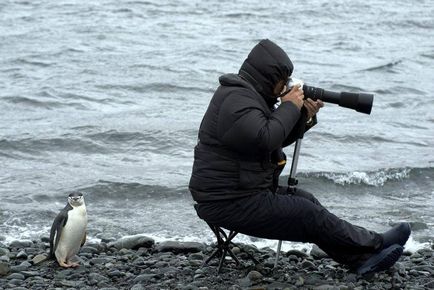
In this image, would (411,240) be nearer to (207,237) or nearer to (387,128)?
(207,237)

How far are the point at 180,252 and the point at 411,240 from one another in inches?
98.9

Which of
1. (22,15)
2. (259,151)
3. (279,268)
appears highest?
(259,151)

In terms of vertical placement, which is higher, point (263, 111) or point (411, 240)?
point (263, 111)

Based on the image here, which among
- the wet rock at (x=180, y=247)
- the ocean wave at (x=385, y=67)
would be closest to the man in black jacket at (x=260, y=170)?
the wet rock at (x=180, y=247)

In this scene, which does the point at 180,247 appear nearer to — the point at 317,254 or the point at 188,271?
the point at 188,271

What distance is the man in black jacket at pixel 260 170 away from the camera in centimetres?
597

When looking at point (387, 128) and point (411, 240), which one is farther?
point (387, 128)

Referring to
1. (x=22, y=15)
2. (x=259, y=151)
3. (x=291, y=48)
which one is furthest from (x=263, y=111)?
(x=22, y=15)

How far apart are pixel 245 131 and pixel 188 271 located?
141 centimetres

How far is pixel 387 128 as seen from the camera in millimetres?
14586

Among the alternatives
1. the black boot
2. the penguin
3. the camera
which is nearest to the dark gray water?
the penguin

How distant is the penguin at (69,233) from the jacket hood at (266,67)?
2.03 meters

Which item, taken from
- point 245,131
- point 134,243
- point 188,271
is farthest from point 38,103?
point 245,131

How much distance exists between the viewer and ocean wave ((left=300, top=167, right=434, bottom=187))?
37.1ft
